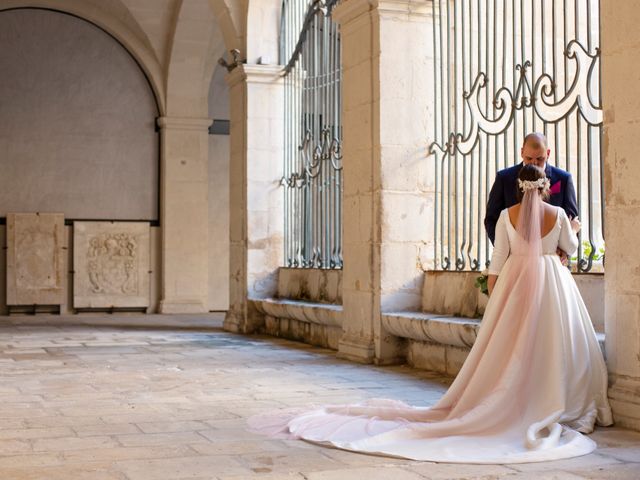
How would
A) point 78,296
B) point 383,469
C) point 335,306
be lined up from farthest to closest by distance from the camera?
point 78,296
point 335,306
point 383,469

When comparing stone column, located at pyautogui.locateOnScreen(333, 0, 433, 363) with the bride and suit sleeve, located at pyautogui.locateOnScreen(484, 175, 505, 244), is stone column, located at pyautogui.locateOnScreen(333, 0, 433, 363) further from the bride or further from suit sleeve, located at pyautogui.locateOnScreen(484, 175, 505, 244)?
the bride

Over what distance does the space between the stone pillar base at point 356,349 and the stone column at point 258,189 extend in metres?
3.20

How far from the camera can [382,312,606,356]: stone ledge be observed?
274 inches

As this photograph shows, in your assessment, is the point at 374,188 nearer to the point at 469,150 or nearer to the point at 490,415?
the point at 469,150

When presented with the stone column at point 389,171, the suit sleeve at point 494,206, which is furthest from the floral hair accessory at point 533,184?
the stone column at point 389,171

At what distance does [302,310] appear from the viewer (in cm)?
1028

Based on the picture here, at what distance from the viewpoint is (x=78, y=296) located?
52.9 feet

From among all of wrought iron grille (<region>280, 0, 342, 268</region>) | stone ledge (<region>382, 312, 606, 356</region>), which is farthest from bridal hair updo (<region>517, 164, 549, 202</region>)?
wrought iron grille (<region>280, 0, 342, 268</region>)

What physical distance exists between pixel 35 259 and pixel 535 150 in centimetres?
1177

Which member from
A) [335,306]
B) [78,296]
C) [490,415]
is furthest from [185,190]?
[490,415]

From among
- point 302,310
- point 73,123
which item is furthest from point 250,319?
point 73,123

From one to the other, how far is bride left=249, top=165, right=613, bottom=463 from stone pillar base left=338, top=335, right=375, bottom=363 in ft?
9.16

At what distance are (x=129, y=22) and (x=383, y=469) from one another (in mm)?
13423

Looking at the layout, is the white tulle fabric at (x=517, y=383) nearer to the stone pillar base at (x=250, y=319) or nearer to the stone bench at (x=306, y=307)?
the stone bench at (x=306, y=307)
